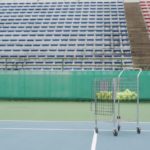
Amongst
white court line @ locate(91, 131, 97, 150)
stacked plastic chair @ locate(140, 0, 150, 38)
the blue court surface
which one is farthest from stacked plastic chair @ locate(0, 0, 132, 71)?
white court line @ locate(91, 131, 97, 150)

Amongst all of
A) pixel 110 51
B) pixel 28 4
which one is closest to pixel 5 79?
pixel 110 51

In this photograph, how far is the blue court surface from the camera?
251 inches

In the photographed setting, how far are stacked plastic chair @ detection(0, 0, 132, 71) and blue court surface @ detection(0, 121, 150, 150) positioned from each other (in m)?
11.7

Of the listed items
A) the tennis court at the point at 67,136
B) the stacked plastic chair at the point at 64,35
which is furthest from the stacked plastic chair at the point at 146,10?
the tennis court at the point at 67,136

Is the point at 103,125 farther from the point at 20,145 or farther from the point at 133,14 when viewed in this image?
the point at 133,14

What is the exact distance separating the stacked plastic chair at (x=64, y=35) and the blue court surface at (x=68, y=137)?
38.3 ft

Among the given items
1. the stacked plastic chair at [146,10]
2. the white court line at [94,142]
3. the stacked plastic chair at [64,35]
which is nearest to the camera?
the white court line at [94,142]

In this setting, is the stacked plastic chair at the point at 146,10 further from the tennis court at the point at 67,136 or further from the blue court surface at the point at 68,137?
the blue court surface at the point at 68,137

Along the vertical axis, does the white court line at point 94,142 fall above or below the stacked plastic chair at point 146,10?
below

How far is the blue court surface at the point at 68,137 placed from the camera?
21.0 ft

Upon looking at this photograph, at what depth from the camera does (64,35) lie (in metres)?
25.2

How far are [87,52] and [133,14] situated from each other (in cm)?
623

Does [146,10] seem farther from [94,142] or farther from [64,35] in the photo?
[94,142]

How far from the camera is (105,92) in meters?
8.13
